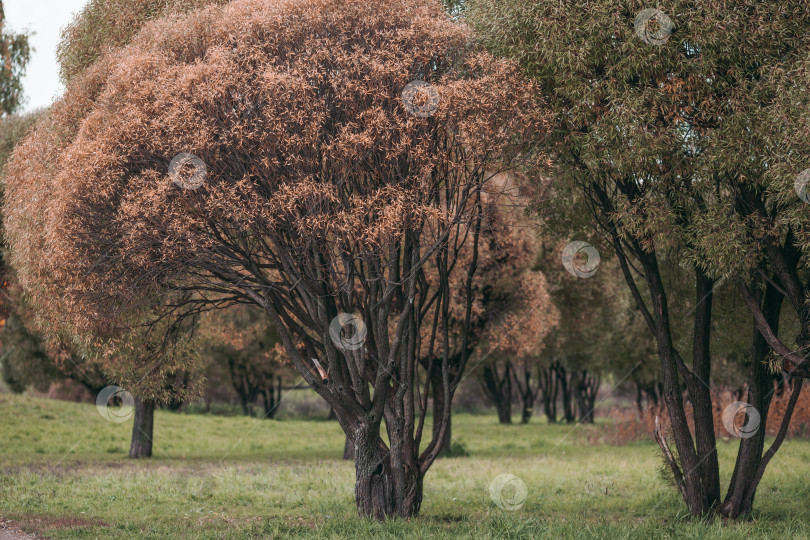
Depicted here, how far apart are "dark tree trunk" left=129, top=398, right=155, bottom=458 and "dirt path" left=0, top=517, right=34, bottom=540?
11.8 metres

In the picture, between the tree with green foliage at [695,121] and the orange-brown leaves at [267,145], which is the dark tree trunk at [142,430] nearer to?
the orange-brown leaves at [267,145]

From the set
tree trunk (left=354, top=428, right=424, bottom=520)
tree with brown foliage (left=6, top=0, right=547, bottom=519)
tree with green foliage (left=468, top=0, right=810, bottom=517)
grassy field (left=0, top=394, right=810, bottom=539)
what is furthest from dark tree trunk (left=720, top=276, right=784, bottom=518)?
tree trunk (left=354, top=428, right=424, bottom=520)

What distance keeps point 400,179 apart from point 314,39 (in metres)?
2.81

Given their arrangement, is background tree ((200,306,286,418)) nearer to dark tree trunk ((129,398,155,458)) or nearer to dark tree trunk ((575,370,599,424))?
dark tree trunk ((129,398,155,458))

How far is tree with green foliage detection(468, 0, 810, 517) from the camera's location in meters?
10.5

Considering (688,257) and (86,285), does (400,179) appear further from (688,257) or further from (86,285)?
(86,285)

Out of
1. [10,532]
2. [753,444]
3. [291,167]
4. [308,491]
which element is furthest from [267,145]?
[753,444]

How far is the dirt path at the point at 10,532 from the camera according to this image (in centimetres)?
1142

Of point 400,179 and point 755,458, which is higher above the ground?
point 400,179

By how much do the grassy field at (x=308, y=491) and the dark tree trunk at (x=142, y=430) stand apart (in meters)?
0.60

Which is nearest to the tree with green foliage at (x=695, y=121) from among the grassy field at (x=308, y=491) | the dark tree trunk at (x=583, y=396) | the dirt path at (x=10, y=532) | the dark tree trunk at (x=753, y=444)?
the dark tree trunk at (x=753, y=444)

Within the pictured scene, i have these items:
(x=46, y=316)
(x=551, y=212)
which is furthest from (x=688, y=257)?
(x=46, y=316)

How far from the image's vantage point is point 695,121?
38.2 feet

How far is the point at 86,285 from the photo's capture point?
12.8 m
